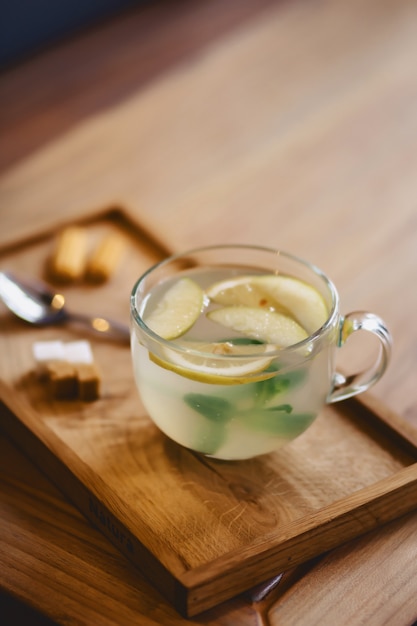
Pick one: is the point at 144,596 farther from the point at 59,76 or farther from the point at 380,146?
the point at 59,76

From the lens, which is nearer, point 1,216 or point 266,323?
point 266,323

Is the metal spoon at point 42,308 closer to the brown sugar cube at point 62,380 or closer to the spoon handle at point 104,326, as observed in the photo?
the spoon handle at point 104,326

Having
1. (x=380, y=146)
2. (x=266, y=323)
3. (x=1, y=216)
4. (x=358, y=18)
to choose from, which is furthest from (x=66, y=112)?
→ (x=266, y=323)

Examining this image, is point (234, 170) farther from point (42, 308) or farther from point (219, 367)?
point (219, 367)

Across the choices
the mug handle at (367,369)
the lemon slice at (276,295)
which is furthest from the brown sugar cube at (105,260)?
the mug handle at (367,369)

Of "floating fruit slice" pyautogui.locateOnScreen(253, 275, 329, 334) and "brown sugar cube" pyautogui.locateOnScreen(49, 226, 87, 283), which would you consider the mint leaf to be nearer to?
"floating fruit slice" pyautogui.locateOnScreen(253, 275, 329, 334)

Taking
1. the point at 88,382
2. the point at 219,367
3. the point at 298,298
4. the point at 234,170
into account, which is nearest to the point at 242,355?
the point at 219,367

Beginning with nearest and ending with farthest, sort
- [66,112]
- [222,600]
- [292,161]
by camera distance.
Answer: [222,600]
[292,161]
[66,112]
